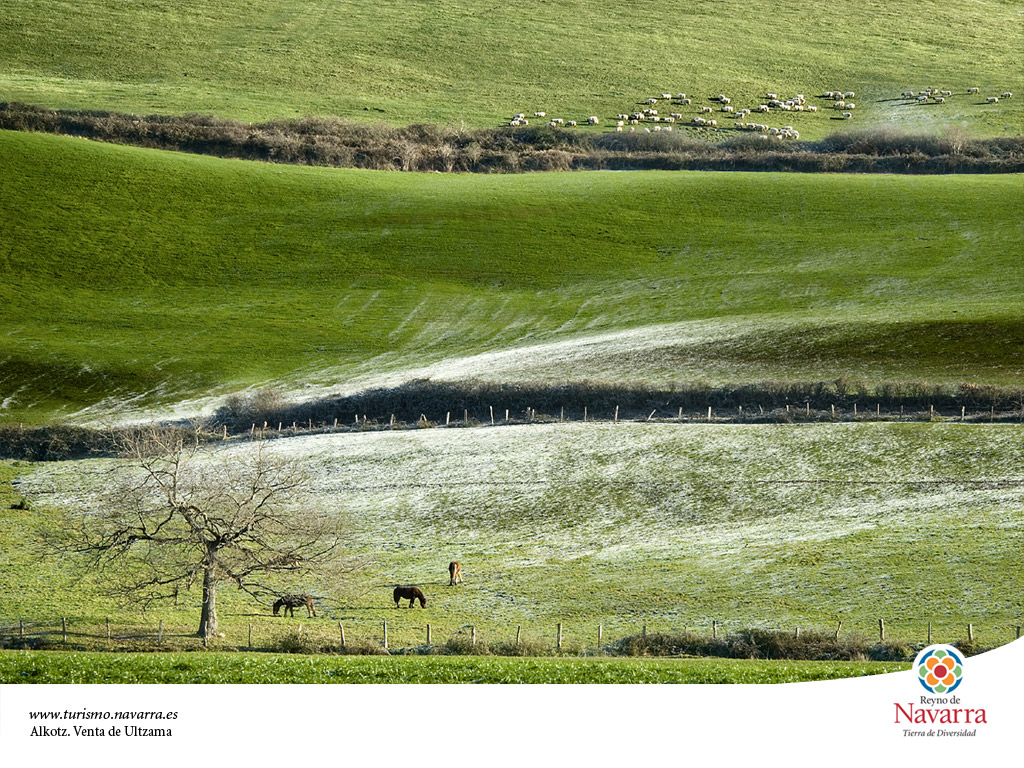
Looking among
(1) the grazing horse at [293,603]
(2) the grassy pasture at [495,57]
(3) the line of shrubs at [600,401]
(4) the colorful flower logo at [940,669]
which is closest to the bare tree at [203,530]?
(1) the grazing horse at [293,603]

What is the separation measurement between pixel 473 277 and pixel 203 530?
47.4m

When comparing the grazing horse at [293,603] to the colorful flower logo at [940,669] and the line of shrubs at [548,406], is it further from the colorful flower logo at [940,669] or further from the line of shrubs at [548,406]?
the line of shrubs at [548,406]

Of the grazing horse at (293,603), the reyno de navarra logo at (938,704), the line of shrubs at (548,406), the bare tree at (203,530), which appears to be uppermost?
the line of shrubs at (548,406)

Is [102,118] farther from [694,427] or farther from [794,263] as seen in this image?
[694,427]

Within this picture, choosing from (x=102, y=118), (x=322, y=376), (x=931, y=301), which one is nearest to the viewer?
(x=322, y=376)

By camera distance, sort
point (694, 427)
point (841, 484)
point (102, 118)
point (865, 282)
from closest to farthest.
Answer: point (841, 484), point (694, 427), point (865, 282), point (102, 118)

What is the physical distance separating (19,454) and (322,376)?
15.9m

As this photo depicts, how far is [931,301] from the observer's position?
68.4 m

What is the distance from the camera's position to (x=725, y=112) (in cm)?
11494

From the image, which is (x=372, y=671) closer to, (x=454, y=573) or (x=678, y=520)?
(x=454, y=573)

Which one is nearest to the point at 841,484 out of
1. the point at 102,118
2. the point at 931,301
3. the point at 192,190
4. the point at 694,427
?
the point at 694,427

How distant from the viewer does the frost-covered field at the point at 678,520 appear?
3219 cm

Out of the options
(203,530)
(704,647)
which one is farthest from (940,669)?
(203,530)

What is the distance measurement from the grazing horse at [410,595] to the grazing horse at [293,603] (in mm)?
2354
